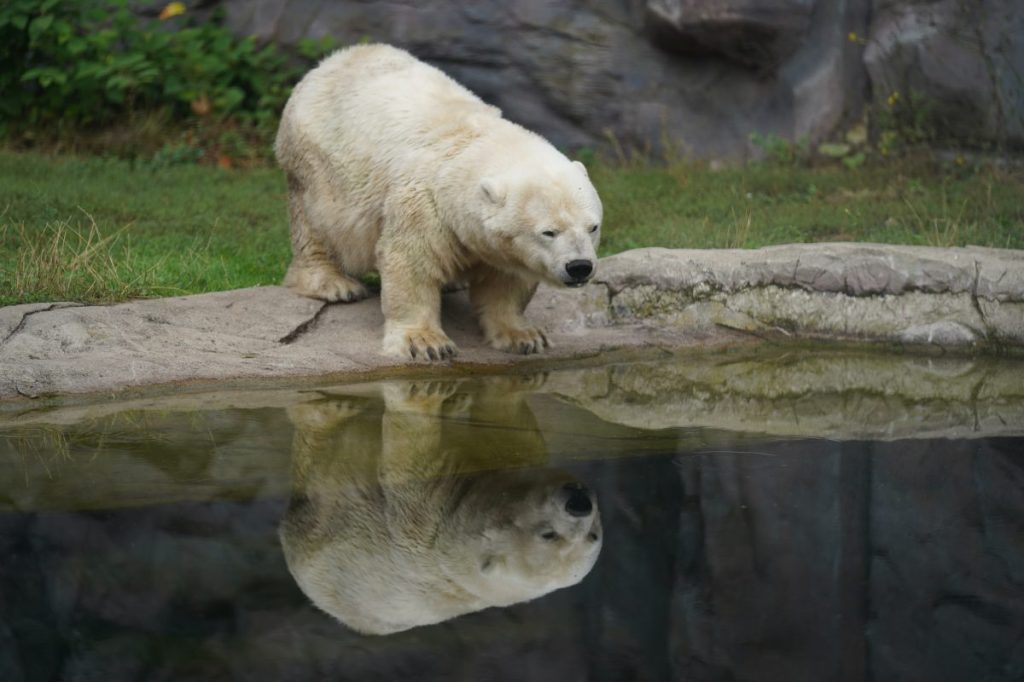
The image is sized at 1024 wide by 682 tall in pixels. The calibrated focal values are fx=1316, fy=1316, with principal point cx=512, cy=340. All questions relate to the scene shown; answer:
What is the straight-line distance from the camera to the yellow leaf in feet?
37.6

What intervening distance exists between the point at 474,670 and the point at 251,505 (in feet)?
3.78

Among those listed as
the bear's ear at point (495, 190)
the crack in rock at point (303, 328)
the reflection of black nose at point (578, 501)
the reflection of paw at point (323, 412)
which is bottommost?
the crack in rock at point (303, 328)

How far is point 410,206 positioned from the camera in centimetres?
588

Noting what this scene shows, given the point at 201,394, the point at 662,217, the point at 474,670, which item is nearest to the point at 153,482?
the point at 201,394

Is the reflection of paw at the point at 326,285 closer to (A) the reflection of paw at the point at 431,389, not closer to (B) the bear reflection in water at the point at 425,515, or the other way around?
(A) the reflection of paw at the point at 431,389

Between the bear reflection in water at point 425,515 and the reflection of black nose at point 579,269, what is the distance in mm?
675

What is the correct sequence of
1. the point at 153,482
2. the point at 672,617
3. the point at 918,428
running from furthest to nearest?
the point at 918,428, the point at 153,482, the point at 672,617

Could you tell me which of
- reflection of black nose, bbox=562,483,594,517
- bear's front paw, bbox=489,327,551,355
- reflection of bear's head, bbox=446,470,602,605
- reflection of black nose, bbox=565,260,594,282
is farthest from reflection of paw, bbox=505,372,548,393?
reflection of black nose, bbox=562,483,594,517

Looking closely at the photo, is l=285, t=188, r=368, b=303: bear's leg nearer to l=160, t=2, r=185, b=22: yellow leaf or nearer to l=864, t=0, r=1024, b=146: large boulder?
l=160, t=2, r=185, b=22: yellow leaf

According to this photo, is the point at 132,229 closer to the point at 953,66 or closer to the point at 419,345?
the point at 419,345

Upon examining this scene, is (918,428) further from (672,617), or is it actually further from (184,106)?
(184,106)

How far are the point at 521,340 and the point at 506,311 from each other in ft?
0.66

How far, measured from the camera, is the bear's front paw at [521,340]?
5.90 m

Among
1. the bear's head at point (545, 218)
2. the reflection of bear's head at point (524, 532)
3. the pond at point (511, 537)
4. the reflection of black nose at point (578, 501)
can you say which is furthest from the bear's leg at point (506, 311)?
the reflection of black nose at point (578, 501)
